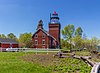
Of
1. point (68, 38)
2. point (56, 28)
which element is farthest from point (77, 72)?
point (68, 38)

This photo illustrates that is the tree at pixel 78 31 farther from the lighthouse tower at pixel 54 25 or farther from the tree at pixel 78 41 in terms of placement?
the lighthouse tower at pixel 54 25

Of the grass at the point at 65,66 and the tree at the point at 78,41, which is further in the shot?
the tree at the point at 78,41

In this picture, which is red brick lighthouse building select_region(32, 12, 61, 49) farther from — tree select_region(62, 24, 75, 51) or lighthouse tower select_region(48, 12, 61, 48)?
tree select_region(62, 24, 75, 51)

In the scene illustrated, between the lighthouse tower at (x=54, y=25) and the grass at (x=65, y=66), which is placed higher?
the lighthouse tower at (x=54, y=25)

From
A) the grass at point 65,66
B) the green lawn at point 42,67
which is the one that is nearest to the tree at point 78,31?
the grass at point 65,66

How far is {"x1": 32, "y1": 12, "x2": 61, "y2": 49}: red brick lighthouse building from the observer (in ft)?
178

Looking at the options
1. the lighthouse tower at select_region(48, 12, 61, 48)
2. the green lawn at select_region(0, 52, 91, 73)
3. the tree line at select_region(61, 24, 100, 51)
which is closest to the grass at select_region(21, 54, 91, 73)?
the green lawn at select_region(0, 52, 91, 73)

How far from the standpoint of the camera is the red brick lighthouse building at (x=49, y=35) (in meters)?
54.1

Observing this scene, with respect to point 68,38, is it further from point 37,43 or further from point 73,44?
point 37,43

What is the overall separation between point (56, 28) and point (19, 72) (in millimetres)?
44815

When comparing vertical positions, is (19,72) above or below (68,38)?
below

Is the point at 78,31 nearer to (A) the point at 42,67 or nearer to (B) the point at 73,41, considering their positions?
(B) the point at 73,41

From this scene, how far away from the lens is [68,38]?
66.1 metres

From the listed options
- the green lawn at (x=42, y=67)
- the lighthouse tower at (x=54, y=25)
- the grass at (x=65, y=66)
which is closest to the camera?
the green lawn at (x=42, y=67)
